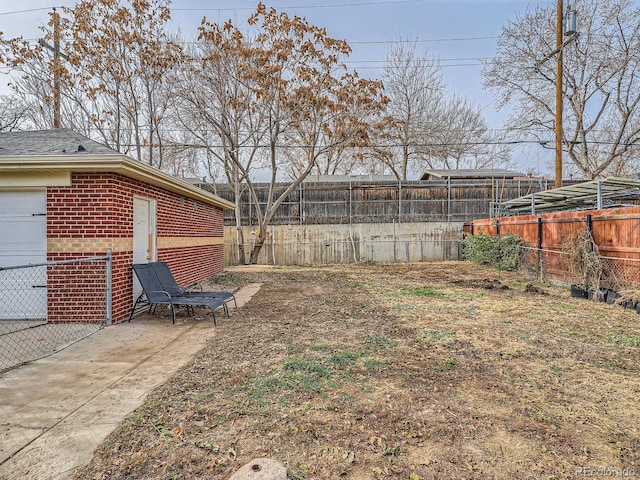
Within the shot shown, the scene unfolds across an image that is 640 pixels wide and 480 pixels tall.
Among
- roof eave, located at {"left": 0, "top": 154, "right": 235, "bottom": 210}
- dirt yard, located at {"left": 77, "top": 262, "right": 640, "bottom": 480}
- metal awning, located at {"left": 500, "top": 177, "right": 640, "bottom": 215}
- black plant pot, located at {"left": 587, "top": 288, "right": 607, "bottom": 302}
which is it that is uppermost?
metal awning, located at {"left": 500, "top": 177, "right": 640, "bottom": 215}

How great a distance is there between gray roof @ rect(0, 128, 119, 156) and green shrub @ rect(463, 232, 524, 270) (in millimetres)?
11494

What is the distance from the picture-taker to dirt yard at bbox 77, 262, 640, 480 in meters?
2.03

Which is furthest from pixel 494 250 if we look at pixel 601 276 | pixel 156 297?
pixel 156 297

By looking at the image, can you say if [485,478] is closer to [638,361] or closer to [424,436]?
[424,436]

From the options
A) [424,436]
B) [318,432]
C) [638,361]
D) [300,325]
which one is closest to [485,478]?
[424,436]

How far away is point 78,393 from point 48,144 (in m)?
4.63

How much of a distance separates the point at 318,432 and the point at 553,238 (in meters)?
9.67

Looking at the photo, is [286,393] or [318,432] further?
[286,393]

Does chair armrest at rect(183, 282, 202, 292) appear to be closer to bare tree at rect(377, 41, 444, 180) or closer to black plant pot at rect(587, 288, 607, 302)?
black plant pot at rect(587, 288, 607, 302)

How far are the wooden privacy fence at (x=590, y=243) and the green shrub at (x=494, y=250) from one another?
48 cm

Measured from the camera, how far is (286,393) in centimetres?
293

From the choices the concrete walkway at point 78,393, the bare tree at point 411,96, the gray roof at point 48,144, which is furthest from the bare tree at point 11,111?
the bare tree at point 411,96

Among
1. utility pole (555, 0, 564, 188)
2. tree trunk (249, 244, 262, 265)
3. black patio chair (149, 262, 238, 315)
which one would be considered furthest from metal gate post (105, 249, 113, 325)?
utility pole (555, 0, 564, 188)

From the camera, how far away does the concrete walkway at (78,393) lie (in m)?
2.12
